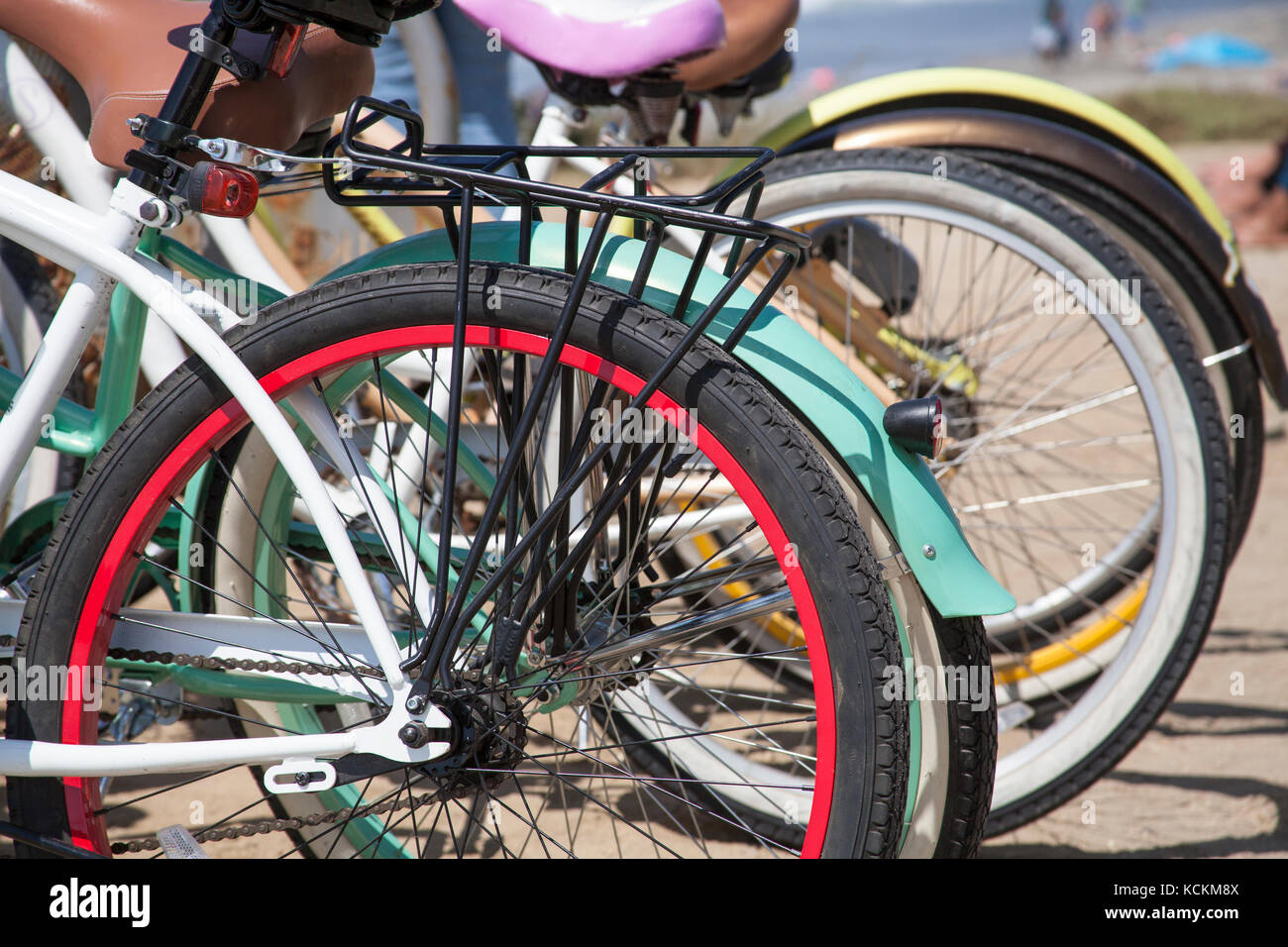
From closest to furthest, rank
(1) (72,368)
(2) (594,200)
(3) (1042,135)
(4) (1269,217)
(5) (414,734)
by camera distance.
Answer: (2) (594,200)
(5) (414,734)
(1) (72,368)
(3) (1042,135)
(4) (1269,217)

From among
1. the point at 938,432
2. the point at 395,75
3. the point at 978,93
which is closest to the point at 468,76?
the point at 395,75

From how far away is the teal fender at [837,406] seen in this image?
4.87 ft

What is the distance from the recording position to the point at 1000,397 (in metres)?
3.51

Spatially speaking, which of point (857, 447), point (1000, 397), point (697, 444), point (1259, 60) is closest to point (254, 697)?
point (697, 444)

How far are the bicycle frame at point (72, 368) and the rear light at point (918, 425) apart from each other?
0.69 metres

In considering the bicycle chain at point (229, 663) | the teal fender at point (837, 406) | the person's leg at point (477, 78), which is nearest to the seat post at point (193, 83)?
the teal fender at point (837, 406)

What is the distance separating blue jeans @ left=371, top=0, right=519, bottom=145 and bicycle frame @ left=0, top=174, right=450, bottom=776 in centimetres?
189

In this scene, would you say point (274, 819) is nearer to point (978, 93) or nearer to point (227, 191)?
point (227, 191)

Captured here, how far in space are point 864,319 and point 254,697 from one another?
5.83 feet

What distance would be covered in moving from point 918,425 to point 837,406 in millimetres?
110

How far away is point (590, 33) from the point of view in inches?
90.2

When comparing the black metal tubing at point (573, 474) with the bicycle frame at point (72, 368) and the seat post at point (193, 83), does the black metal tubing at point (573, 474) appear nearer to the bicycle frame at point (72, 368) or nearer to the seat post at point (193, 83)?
the bicycle frame at point (72, 368)

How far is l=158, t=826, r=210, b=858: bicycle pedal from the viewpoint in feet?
5.08
